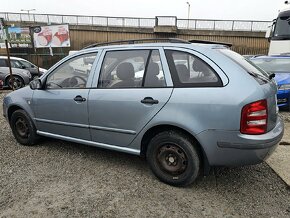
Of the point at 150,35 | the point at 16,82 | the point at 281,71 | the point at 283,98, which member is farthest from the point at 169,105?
the point at 150,35

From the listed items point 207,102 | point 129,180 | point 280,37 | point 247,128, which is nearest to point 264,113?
point 247,128

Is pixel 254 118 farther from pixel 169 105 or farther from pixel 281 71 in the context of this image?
pixel 281 71

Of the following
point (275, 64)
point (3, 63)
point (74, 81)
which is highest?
point (74, 81)

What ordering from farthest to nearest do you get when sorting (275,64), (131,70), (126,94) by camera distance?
(275,64) < (131,70) < (126,94)

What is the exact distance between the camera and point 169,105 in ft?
9.64

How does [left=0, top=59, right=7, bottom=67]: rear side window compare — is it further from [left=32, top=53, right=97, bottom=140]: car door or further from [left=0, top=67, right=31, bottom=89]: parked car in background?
[left=32, top=53, right=97, bottom=140]: car door

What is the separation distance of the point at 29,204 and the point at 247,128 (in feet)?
7.71

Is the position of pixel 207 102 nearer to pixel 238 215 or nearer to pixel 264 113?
pixel 264 113

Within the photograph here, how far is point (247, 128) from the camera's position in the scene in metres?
2.66

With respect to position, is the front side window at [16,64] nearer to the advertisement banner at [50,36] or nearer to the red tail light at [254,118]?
the advertisement banner at [50,36]

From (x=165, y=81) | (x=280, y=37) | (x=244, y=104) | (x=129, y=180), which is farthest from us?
(x=280, y=37)

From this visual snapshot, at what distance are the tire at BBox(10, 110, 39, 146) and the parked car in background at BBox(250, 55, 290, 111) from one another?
539 centimetres

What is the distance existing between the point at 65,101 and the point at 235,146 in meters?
2.28

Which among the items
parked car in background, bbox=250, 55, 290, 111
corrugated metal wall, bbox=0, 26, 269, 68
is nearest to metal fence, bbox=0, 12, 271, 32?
corrugated metal wall, bbox=0, 26, 269, 68
